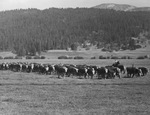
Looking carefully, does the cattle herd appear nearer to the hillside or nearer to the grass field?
the grass field

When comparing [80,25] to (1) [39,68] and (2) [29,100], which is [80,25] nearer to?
(1) [39,68]

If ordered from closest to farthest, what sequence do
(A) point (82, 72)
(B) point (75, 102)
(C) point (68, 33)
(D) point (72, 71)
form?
(B) point (75, 102) → (A) point (82, 72) → (D) point (72, 71) → (C) point (68, 33)

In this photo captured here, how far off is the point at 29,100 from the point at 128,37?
159327mm

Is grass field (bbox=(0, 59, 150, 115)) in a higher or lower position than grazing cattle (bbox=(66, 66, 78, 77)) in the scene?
lower

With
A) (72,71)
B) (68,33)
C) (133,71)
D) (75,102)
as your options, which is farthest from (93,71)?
(68,33)

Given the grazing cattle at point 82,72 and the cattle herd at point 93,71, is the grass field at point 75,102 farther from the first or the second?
the grazing cattle at point 82,72

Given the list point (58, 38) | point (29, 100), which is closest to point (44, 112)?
point (29, 100)

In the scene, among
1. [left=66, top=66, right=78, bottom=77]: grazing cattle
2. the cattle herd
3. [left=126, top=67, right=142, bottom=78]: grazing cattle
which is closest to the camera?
the cattle herd

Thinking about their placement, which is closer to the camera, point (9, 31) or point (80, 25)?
point (9, 31)

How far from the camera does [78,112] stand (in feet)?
41.3

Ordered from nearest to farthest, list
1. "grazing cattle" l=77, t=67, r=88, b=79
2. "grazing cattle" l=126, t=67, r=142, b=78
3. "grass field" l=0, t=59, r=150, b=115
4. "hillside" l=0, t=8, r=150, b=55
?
1. "grass field" l=0, t=59, r=150, b=115
2. "grazing cattle" l=77, t=67, r=88, b=79
3. "grazing cattle" l=126, t=67, r=142, b=78
4. "hillside" l=0, t=8, r=150, b=55

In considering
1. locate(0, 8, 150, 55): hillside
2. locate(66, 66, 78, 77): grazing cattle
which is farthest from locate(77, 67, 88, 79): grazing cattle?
locate(0, 8, 150, 55): hillside

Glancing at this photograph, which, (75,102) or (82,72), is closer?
(75,102)

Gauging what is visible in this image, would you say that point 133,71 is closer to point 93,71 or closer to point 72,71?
point 93,71
